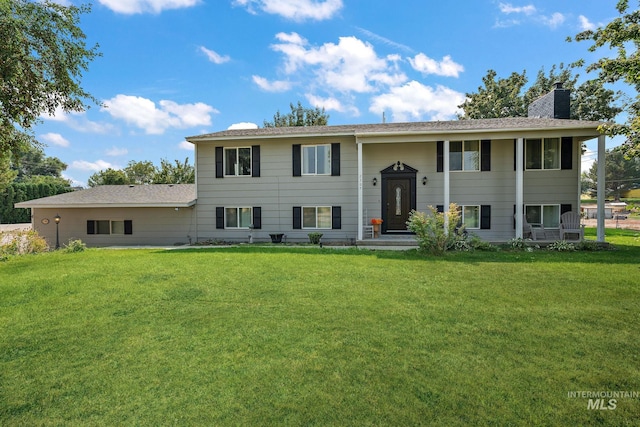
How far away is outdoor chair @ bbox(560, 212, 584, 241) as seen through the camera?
1124 centimetres

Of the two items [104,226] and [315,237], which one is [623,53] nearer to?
[315,237]

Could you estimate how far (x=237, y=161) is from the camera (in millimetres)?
13891

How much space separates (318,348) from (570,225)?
38.0 feet

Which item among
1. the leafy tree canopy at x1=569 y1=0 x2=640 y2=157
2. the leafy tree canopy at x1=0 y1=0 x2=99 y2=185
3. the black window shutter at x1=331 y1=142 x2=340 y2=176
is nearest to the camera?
the leafy tree canopy at x1=0 y1=0 x2=99 y2=185

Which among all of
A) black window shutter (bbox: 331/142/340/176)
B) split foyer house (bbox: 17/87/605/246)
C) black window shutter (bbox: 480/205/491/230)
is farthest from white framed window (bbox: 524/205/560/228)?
black window shutter (bbox: 331/142/340/176)

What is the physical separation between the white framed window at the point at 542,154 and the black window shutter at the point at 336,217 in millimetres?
7112

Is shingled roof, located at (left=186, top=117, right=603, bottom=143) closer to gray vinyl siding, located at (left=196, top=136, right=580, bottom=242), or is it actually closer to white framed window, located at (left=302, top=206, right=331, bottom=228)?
gray vinyl siding, located at (left=196, top=136, right=580, bottom=242)

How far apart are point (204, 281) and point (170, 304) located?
1352 mm

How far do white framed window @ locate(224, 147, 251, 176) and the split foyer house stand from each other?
0.04m

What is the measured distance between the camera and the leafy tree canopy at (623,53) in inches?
287

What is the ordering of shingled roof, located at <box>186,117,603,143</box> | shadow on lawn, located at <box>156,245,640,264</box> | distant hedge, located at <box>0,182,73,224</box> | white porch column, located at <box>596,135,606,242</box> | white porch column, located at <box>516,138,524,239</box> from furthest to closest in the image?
distant hedge, located at <box>0,182,73,224</box>, white porch column, located at <box>516,138,524,239</box>, shingled roof, located at <box>186,117,603,143</box>, white porch column, located at <box>596,135,606,242</box>, shadow on lawn, located at <box>156,245,640,264</box>

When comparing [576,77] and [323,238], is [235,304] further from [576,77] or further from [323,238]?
[576,77]

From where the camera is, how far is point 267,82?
2123cm

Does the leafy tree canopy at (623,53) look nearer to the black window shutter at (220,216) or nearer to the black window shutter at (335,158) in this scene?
the black window shutter at (335,158)
